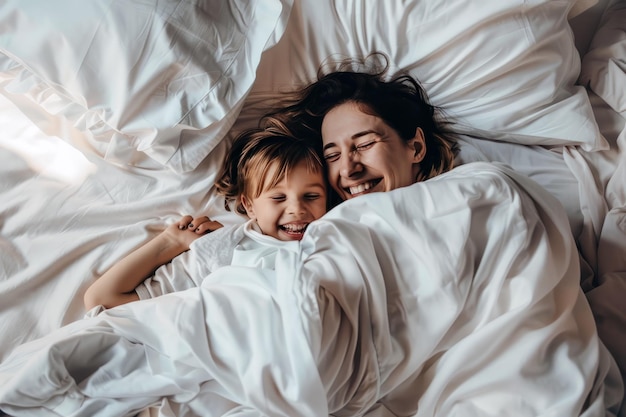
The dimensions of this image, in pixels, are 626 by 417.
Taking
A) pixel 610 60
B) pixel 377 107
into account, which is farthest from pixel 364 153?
pixel 610 60

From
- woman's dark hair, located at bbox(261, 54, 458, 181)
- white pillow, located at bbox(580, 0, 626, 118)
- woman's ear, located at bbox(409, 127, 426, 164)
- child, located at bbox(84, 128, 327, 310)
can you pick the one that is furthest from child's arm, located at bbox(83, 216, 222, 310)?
white pillow, located at bbox(580, 0, 626, 118)

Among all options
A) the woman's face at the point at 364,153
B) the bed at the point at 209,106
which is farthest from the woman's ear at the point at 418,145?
the bed at the point at 209,106

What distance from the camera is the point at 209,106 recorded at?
3.89 ft

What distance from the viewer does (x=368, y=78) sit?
1.28m

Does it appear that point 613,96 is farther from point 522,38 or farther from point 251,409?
point 251,409

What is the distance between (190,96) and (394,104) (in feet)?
1.43

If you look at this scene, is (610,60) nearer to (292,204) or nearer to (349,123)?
(349,123)

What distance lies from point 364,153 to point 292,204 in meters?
0.18

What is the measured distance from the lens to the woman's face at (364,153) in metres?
1.18

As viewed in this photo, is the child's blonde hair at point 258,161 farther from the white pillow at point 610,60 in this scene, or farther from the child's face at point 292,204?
the white pillow at point 610,60

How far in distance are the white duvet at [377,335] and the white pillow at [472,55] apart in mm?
359

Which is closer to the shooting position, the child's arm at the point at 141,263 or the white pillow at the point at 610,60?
the child's arm at the point at 141,263

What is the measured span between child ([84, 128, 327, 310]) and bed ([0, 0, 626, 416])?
2.2 inches

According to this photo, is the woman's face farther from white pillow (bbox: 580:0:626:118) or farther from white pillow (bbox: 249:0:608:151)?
white pillow (bbox: 580:0:626:118)
